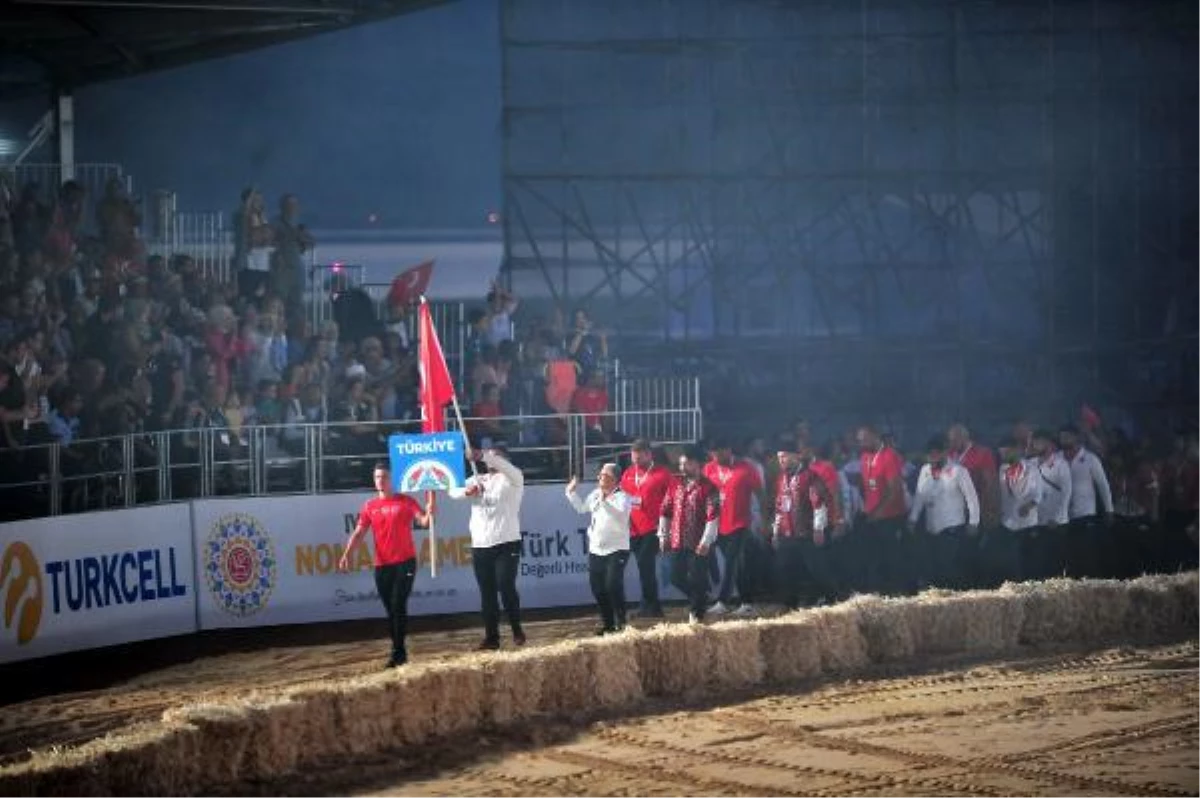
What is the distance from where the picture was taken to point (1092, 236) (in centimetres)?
3212

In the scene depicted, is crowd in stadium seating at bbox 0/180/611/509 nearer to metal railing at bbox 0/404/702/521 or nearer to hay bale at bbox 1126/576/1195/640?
metal railing at bbox 0/404/702/521

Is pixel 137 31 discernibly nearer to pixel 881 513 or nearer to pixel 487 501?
pixel 487 501

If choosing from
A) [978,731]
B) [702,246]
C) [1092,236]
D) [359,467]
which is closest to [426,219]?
[702,246]

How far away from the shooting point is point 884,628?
19328 millimetres

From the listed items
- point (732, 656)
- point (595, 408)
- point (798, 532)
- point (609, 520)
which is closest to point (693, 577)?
point (798, 532)

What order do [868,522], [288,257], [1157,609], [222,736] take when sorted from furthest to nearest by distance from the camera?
[288,257] < [868,522] < [1157,609] < [222,736]

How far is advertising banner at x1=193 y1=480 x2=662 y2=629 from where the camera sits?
23.1 meters

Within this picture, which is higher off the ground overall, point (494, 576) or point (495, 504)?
point (495, 504)

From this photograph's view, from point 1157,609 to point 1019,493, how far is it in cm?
358

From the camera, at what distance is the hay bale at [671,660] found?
17.7 meters

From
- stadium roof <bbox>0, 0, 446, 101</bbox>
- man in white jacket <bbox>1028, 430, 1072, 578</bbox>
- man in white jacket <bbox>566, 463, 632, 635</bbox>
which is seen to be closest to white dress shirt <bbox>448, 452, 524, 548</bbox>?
man in white jacket <bbox>566, 463, 632, 635</bbox>

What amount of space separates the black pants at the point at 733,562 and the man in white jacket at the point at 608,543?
2240mm

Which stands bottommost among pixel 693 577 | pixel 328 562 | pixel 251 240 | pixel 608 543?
pixel 693 577

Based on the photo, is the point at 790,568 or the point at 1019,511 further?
the point at 790,568
